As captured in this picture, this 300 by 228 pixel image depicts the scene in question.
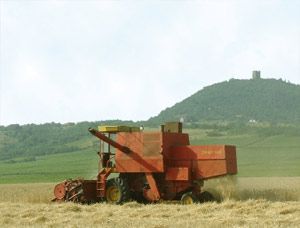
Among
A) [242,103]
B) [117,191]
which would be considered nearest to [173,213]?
[117,191]

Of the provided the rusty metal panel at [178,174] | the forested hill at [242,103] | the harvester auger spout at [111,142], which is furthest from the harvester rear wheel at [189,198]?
the forested hill at [242,103]

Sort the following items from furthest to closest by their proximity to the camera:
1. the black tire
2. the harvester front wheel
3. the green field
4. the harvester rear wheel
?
the green field
the harvester front wheel
the black tire
the harvester rear wheel

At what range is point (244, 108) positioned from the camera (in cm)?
15512

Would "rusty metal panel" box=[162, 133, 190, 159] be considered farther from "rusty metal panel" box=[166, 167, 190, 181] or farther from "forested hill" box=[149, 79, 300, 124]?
"forested hill" box=[149, 79, 300, 124]

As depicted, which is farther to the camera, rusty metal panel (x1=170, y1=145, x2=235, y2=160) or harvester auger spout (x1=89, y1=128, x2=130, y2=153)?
harvester auger spout (x1=89, y1=128, x2=130, y2=153)

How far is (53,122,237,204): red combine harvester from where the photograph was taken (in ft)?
63.7

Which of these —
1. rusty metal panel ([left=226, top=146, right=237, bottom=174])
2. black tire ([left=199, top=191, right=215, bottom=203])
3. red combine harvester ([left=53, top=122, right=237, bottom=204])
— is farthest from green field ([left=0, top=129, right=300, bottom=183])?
rusty metal panel ([left=226, top=146, right=237, bottom=174])

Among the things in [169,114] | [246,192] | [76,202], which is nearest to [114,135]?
[76,202]

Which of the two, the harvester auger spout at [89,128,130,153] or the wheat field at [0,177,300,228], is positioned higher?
the harvester auger spout at [89,128,130,153]

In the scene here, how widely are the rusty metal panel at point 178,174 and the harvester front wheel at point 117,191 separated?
143 cm

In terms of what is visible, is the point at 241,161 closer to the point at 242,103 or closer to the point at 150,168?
the point at 150,168

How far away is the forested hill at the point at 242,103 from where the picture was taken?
140500mm

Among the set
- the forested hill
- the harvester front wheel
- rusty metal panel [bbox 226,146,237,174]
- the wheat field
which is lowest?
the wheat field

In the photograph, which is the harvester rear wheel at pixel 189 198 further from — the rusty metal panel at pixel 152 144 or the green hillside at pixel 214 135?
the green hillside at pixel 214 135
